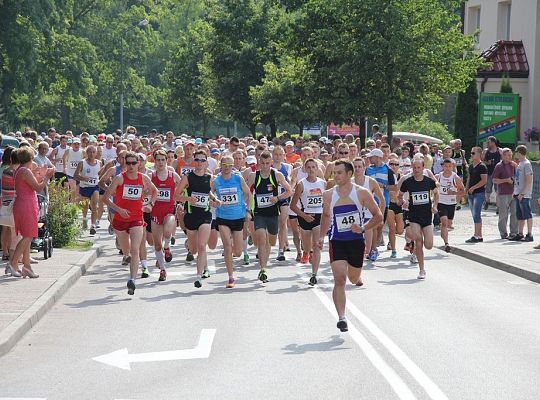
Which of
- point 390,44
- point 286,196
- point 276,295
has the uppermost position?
point 390,44

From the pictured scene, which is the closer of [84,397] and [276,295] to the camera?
[84,397]

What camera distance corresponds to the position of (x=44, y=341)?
11609 mm

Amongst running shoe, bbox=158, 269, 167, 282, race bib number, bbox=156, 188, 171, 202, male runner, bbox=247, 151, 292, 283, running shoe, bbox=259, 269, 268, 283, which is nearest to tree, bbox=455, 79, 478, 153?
male runner, bbox=247, 151, 292, 283

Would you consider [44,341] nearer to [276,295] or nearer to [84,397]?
[84,397]

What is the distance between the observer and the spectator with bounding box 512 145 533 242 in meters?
23.9

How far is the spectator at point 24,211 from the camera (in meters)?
16.2

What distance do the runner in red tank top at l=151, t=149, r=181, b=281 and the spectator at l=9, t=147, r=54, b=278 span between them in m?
1.84

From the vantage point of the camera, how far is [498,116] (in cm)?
3622

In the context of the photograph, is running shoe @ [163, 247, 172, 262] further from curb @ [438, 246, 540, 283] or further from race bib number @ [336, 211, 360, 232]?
race bib number @ [336, 211, 360, 232]

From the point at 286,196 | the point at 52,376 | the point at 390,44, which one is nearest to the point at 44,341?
the point at 52,376

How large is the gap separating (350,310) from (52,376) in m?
5.04

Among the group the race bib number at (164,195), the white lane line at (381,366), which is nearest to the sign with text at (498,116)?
the race bib number at (164,195)

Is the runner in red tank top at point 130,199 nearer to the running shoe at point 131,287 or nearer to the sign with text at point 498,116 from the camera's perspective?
the running shoe at point 131,287

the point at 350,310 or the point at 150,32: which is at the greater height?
the point at 150,32
